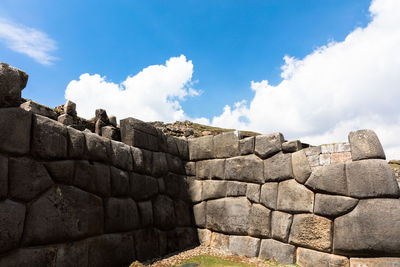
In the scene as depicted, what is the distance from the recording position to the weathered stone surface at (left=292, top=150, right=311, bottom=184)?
5.00 meters

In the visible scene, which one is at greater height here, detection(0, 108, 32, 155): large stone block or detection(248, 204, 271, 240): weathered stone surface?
detection(0, 108, 32, 155): large stone block

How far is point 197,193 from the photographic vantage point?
21.7ft

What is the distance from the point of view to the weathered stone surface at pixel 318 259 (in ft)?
14.3

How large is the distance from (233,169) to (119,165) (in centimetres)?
258

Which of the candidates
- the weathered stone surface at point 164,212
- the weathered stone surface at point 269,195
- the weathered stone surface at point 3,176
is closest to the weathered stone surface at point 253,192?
the weathered stone surface at point 269,195

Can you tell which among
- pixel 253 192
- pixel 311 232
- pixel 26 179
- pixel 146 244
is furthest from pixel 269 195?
pixel 26 179

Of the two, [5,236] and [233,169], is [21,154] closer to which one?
[5,236]

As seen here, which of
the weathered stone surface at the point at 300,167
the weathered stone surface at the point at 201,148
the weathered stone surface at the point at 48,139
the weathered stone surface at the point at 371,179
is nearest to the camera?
the weathered stone surface at the point at 48,139

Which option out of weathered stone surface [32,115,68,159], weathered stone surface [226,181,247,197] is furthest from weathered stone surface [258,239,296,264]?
weathered stone surface [32,115,68,159]

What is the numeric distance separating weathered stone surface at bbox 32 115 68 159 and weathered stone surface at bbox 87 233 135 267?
1381mm

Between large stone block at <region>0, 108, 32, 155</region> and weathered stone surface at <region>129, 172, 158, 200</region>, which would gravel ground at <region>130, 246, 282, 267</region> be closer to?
weathered stone surface at <region>129, 172, 158, 200</region>

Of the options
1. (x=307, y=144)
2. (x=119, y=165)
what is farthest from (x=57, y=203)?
(x=307, y=144)

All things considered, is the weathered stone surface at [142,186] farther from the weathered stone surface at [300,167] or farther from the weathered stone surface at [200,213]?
the weathered stone surface at [300,167]

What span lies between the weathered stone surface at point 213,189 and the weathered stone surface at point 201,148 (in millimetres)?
658
